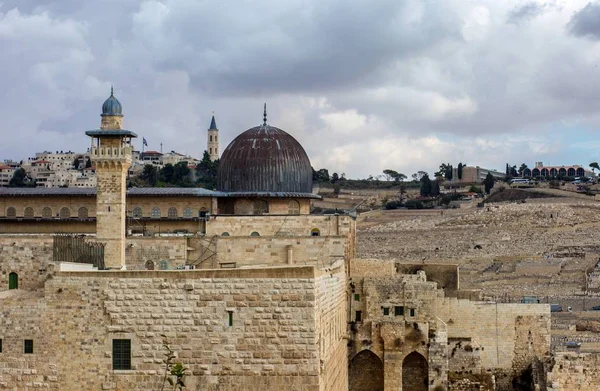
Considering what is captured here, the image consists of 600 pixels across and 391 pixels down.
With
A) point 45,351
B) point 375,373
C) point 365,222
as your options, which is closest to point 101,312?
point 45,351

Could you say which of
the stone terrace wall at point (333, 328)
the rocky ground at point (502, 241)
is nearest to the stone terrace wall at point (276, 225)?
the stone terrace wall at point (333, 328)

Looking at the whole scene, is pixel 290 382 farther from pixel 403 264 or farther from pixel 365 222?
pixel 365 222

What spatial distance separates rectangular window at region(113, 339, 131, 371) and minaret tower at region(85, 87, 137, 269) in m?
7.57

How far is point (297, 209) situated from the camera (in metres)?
33.0

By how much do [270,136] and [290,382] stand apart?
15.6 meters

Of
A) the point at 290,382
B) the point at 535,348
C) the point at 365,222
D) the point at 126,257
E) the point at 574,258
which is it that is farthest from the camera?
the point at 365,222

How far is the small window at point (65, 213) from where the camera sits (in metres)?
32.5

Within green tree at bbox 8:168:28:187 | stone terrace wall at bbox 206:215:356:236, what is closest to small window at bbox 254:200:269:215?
stone terrace wall at bbox 206:215:356:236

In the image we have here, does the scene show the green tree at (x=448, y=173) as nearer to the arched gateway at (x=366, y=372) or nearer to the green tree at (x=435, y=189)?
the green tree at (x=435, y=189)

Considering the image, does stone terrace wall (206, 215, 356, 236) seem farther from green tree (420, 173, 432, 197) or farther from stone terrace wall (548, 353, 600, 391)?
green tree (420, 173, 432, 197)

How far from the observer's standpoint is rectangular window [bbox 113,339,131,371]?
18.0 metres

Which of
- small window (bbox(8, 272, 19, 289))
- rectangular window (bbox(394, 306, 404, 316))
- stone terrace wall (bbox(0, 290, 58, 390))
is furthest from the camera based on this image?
rectangular window (bbox(394, 306, 404, 316))

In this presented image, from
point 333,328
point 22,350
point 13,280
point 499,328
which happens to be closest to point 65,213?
point 13,280

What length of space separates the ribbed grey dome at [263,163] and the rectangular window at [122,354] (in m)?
14.6
